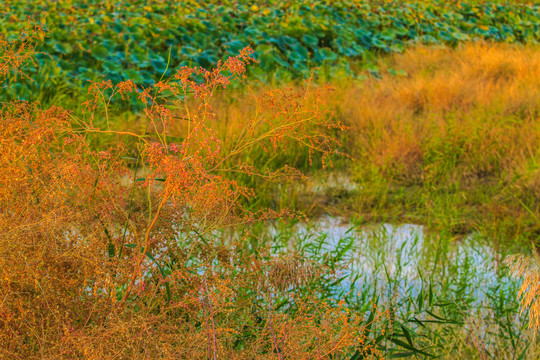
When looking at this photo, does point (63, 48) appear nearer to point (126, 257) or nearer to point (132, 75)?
point (132, 75)

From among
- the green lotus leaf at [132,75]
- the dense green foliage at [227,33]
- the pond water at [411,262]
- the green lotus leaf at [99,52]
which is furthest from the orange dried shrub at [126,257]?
the green lotus leaf at [99,52]

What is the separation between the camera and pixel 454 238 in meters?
2.99

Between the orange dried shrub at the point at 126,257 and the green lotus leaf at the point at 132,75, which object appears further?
the green lotus leaf at the point at 132,75

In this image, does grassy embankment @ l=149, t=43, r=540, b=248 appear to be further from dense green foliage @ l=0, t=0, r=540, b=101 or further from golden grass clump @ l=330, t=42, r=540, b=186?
dense green foliage @ l=0, t=0, r=540, b=101

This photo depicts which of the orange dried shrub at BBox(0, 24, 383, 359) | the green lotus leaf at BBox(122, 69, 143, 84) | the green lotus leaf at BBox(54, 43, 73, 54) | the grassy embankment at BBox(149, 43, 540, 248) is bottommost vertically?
the green lotus leaf at BBox(122, 69, 143, 84)

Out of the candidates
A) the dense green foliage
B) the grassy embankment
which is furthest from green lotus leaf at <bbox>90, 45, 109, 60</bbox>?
the grassy embankment

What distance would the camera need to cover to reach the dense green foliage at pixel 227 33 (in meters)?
5.81

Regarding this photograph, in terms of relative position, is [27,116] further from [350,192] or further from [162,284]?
[350,192]

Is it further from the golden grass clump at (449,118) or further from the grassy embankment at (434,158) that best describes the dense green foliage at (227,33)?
the grassy embankment at (434,158)

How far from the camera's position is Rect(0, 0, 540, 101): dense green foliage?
5.81 m

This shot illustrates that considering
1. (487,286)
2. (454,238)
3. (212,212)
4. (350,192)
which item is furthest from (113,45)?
(212,212)

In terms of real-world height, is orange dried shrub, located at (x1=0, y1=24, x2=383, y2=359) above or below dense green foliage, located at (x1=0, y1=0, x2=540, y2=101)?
above

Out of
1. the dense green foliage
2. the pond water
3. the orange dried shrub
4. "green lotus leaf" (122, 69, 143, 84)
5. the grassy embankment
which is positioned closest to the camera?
the orange dried shrub

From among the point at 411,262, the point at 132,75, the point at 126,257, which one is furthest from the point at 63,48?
the point at 126,257
